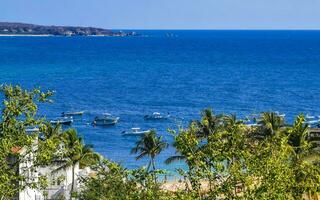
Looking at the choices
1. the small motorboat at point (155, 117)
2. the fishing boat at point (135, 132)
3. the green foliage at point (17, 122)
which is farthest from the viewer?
the small motorboat at point (155, 117)

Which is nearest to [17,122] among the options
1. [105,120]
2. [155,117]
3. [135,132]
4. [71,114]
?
[135,132]

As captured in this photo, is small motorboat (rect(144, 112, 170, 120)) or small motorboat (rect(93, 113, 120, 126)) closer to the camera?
small motorboat (rect(93, 113, 120, 126))

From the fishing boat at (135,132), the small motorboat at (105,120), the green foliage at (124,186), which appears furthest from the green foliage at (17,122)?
the small motorboat at (105,120)

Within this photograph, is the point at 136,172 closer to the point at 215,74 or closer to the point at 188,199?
the point at 188,199

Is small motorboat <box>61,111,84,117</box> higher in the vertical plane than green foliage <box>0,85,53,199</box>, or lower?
lower

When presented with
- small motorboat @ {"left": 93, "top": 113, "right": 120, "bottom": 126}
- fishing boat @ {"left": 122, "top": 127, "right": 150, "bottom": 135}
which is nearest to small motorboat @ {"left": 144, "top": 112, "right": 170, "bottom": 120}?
small motorboat @ {"left": 93, "top": 113, "right": 120, "bottom": 126}

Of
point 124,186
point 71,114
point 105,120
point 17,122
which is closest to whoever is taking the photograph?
point 17,122

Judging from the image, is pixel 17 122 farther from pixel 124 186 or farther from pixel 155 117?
pixel 155 117

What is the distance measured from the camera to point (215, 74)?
7854 inches

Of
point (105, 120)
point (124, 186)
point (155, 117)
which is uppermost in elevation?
point (124, 186)

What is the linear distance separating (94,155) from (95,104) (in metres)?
79.2

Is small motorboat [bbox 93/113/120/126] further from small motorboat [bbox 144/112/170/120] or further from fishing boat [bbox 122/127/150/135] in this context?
fishing boat [bbox 122/127/150/135]

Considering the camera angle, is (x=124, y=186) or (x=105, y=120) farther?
(x=105, y=120)

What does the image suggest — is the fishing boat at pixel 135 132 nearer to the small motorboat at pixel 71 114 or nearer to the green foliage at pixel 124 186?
the small motorboat at pixel 71 114
